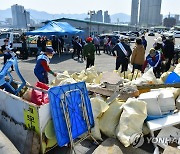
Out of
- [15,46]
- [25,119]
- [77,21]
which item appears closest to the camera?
[25,119]

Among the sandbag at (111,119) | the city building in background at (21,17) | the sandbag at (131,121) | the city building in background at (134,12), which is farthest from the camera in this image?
the city building in background at (134,12)

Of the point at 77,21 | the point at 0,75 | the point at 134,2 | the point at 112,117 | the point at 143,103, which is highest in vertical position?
the point at 134,2

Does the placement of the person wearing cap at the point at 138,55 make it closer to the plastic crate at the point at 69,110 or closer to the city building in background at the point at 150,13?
the plastic crate at the point at 69,110

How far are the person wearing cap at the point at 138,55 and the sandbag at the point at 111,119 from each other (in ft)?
11.9

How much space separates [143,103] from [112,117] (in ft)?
2.00

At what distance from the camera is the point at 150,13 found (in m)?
155

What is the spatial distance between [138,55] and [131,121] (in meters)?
4.14

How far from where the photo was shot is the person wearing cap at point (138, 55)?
24.1 ft

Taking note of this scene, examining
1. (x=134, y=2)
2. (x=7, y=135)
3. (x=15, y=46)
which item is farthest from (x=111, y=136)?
(x=134, y=2)

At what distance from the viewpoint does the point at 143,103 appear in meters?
3.82

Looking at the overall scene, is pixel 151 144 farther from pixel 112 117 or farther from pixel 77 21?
pixel 77 21

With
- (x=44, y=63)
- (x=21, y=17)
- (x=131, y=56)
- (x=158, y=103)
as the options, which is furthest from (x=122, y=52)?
(x=21, y=17)

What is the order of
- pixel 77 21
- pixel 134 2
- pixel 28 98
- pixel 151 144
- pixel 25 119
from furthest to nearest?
pixel 134 2 < pixel 77 21 < pixel 28 98 < pixel 151 144 < pixel 25 119

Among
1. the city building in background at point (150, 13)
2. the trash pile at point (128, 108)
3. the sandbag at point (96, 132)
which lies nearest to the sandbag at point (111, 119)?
the trash pile at point (128, 108)
